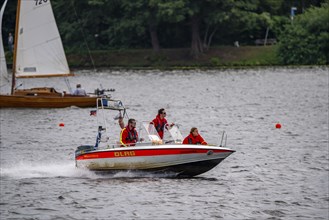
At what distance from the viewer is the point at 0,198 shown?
35.0m

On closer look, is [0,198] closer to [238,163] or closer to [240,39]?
[238,163]

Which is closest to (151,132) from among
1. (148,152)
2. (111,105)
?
(148,152)

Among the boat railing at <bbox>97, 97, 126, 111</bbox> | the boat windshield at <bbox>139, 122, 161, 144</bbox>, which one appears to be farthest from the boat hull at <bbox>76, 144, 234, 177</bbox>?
the boat railing at <bbox>97, 97, 126, 111</bbox>

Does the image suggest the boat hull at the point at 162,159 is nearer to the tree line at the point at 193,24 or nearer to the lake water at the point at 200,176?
the lake water at the point at 200,176

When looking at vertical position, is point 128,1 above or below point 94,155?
above

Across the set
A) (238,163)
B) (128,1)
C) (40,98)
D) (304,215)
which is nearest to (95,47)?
(128,1)

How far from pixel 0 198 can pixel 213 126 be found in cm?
2423

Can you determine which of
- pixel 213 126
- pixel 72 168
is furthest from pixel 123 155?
pixel 213 126

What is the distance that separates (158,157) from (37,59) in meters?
32.9

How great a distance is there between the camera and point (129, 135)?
120 feet

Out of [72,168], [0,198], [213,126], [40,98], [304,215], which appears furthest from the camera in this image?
[40,98]

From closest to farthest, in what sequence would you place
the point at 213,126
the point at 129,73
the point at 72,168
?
1. the point at 72,168
2. the point at 213,126
3. the point at 129,73

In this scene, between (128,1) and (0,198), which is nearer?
(0,198)

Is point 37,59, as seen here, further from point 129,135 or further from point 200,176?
point 129,135
